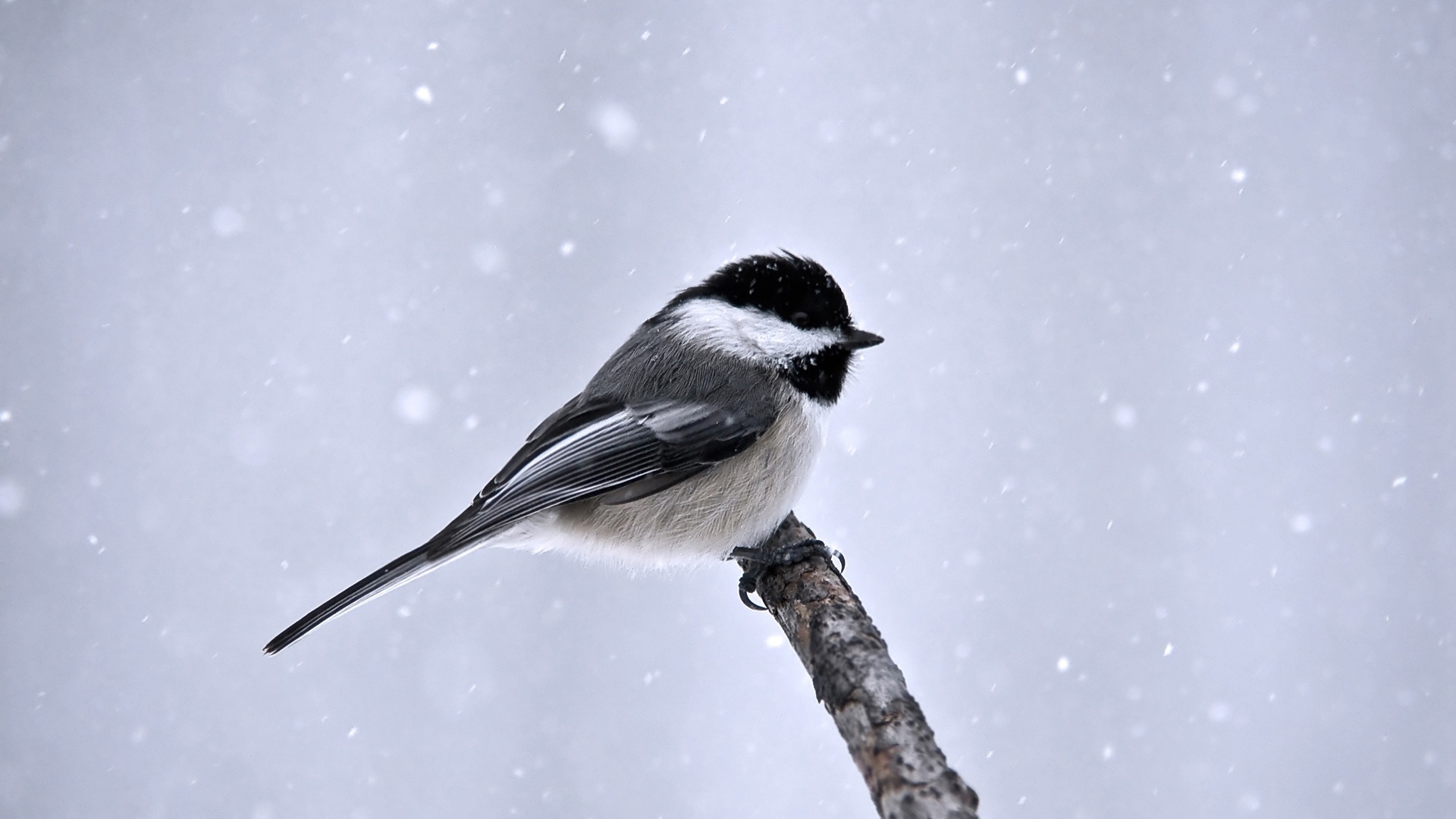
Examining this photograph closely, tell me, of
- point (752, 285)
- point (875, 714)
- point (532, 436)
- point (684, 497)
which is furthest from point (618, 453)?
point (875, 714)

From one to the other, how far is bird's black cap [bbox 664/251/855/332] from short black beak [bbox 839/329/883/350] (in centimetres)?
2

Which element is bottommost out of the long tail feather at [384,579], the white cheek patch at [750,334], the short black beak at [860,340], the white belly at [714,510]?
the long tail feather at [384,579]

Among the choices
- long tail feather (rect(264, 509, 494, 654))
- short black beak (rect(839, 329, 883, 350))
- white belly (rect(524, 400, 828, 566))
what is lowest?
long tail feather (rect(264, 509, 494, 654))

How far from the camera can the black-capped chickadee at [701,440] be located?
6.10 feet

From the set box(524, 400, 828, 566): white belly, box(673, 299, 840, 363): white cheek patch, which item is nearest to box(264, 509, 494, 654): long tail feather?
box(524, 400, 828, 566): white belly

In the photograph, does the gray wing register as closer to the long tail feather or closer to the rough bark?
the long tail feather

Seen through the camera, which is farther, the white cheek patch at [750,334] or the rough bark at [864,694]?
the white cheek patch at [750,334]

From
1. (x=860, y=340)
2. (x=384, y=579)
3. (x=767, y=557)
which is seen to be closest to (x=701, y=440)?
(x=767, y=557)

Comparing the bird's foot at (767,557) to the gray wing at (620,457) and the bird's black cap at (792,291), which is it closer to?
the gray wing at (620,457)

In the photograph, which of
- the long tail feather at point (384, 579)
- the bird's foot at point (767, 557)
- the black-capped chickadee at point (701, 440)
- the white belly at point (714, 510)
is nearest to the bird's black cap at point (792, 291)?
the black-capped chickadee at point (701, 440)

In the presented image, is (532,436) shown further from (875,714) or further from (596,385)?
(875,714)

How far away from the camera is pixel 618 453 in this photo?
187 cm

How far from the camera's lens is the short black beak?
6.25ft

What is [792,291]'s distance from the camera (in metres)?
1.93
